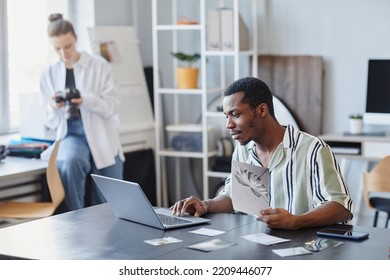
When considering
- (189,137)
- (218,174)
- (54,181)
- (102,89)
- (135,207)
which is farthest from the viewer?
(189,137)

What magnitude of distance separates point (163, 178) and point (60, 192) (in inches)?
64.2

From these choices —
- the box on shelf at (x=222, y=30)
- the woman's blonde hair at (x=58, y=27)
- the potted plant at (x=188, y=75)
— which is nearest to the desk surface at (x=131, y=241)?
the woman's blonde hair at (x=58, y=27)

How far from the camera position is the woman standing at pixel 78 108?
16.6 ft

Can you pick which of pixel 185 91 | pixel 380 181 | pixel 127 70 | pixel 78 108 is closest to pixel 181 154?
pixel 185 91

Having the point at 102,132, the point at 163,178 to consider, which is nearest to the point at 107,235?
the point at 102,132

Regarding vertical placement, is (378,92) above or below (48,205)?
above

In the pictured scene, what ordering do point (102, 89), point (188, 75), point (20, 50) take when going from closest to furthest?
1. point (102, 89)
2. point (20, 50)
3. point (188, 75)

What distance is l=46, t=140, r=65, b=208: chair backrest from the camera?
4.73 metres

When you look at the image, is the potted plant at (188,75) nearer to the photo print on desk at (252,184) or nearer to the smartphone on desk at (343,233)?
the photo print on desk at (252,184)

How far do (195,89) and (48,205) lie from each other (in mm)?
→ 1686

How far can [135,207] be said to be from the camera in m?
2.88

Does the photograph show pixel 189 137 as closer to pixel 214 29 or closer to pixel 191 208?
pixel 214 29

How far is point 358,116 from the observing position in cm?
556
